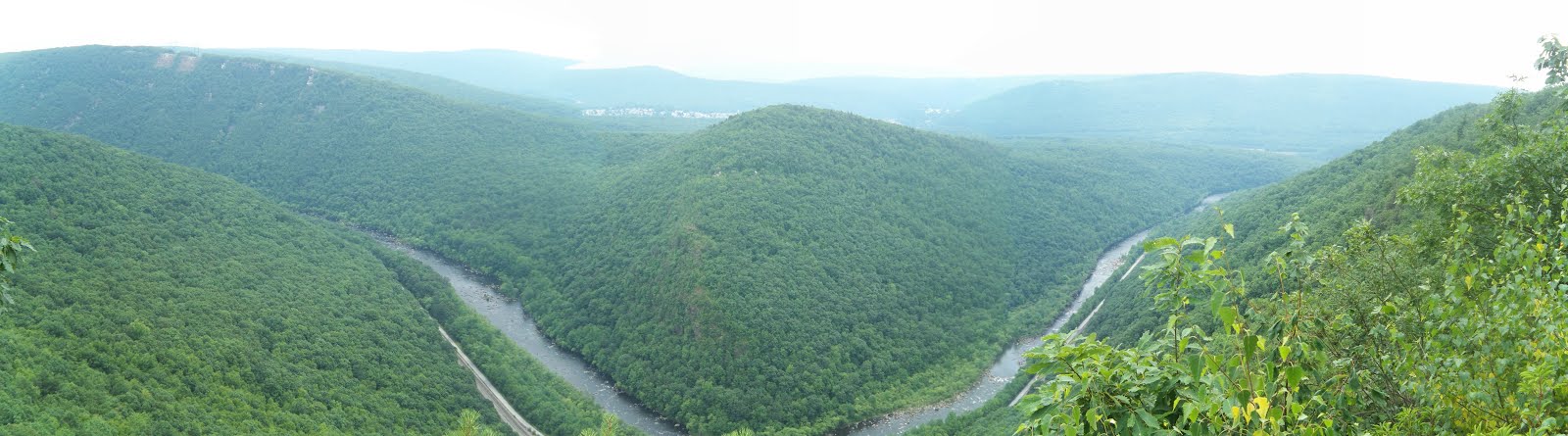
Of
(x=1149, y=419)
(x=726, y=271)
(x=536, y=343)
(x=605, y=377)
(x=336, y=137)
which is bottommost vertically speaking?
(x=605, y=377)

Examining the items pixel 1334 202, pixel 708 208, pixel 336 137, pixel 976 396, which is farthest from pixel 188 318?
pixel 1334 202

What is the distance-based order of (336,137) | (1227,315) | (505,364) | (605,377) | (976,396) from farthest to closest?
(336,137)
(605,377)
(976,396)
(505,364)
(1227,315)

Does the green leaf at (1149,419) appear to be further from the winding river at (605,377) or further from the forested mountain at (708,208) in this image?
the forested mountain at (708,208)

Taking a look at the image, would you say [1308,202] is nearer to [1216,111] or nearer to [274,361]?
[274,361]

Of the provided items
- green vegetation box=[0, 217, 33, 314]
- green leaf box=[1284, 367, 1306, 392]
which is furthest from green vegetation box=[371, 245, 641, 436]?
green leaf box=[1284, 367, 1306, 392]

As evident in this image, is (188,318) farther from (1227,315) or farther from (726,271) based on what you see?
(1227,315)

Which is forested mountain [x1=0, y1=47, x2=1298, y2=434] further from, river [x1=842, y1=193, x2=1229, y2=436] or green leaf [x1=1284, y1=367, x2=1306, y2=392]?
green leaf [x1=1284, y1=367, x2=1306, y2=392]

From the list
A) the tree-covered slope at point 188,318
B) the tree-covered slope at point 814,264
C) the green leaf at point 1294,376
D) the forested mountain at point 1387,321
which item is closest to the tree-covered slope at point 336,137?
the tree-covered slope at point 814,264
